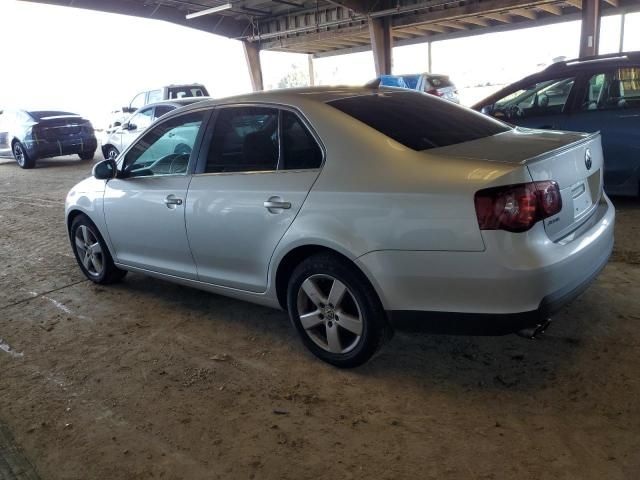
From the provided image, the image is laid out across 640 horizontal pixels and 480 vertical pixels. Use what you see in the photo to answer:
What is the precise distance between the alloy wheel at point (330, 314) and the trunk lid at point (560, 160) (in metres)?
0.95

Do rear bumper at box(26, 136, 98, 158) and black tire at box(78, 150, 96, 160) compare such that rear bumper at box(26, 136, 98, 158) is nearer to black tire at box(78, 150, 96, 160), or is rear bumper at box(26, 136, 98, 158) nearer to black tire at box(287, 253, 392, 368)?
black tire at box(78, 150, 96, 160)

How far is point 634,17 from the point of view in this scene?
60.7 ft

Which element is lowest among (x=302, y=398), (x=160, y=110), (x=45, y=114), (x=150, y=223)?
(x=302, y=398)

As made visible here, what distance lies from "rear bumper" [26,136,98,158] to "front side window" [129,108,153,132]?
296cm

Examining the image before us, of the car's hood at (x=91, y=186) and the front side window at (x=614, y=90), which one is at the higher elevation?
the front side window at (x=614, y=90)

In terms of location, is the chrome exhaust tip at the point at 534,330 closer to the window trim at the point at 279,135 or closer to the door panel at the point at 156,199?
the window trim at the point at 279,135

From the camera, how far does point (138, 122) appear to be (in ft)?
38.8

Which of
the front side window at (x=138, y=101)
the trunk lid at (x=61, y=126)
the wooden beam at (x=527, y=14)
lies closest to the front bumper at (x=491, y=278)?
the front side window at (x=138, y=101)

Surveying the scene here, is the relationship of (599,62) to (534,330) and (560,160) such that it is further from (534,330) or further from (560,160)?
(534,330)

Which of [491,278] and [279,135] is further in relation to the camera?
[279,135]

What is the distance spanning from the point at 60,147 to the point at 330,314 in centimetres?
1301

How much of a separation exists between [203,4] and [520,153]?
61.8ft

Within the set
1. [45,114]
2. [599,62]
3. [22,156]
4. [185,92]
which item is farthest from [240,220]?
[22,156]

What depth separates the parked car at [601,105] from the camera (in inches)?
217
